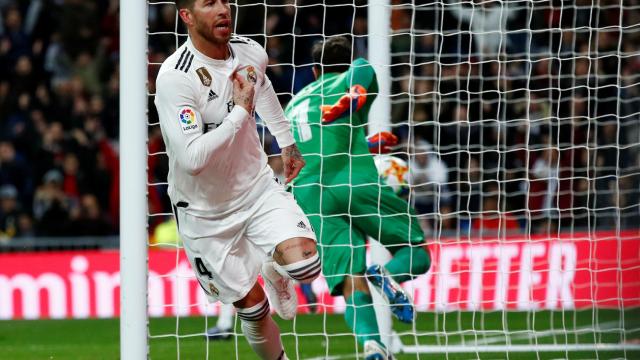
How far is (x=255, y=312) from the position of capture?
19.5 ft

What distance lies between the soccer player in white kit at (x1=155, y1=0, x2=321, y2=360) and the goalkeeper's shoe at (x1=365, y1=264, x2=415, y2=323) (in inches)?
47.6

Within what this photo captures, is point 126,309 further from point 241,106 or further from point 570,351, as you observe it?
point 570,351

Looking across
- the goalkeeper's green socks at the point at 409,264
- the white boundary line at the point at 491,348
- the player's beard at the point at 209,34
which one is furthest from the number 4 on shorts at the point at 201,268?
the white boundary line at the point at 491,348

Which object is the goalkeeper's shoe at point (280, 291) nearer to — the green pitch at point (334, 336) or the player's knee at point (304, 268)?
the player's knee at point (304, 268)

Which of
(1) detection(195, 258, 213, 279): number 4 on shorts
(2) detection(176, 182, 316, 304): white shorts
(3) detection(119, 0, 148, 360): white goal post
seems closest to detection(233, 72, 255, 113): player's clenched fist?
(2) detection(176, 182, 316, 304): white shorts

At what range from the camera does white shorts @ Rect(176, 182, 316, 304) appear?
5.80 metres

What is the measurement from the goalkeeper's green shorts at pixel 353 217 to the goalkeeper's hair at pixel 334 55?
77cm

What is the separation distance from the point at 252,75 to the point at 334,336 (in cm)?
426

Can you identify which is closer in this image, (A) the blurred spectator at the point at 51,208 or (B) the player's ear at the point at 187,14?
(B) the player's ear at the point at 187,14

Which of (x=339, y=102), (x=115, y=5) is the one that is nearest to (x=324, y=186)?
(x=339, y=102)

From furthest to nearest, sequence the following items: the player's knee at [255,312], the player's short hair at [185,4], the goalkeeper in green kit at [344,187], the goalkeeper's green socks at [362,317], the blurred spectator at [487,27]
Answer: the blurred spectator at [487,27], the goalkeeper in green kit at [344,187], the goalkeeper's green socks at [362,317], the player's knee at [255,312], the player's short hair at [185,4]

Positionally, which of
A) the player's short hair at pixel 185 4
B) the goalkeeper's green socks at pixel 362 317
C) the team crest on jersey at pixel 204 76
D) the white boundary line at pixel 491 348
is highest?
the player's short hair at pixel 185 4

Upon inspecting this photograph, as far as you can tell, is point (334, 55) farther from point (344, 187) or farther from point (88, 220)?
point (88, 220)

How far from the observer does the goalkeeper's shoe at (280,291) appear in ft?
19.9
